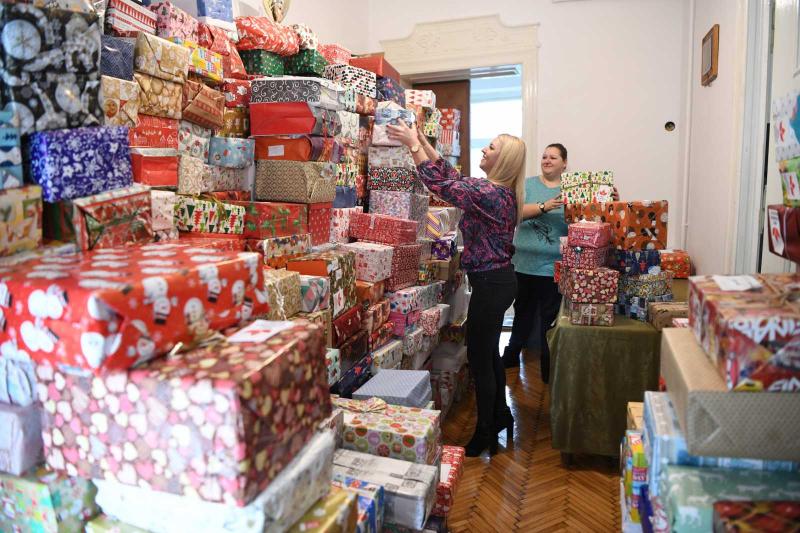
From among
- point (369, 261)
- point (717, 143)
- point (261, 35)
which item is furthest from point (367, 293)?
point (717, 143)

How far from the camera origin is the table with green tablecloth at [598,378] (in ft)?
8.83

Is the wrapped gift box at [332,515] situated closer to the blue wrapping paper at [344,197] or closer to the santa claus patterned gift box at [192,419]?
the santa claus patterned gift box at [192,419]

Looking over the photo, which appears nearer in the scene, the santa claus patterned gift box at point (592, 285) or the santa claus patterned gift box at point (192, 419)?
the santa claus patterned gift box at point (192, 419)

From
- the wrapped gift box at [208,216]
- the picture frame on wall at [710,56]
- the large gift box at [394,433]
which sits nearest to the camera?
the large gift box at [394,433]

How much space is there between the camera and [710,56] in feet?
11.5

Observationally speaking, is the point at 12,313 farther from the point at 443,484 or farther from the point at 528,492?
the point at 528,492

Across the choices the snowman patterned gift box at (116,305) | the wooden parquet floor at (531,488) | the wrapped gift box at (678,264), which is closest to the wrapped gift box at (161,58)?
the snowman patterned gift box at (116,305)

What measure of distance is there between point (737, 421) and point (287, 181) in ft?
6.67

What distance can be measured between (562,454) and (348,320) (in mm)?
1278

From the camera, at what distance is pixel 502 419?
122 inches

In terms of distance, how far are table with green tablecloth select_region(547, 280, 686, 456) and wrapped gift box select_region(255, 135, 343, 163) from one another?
1.38 m

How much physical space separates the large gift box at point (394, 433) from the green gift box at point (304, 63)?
1781mm

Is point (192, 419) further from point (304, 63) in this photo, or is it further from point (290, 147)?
point (304, 63)

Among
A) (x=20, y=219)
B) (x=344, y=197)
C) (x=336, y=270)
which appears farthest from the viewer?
(x=344, y=197)
